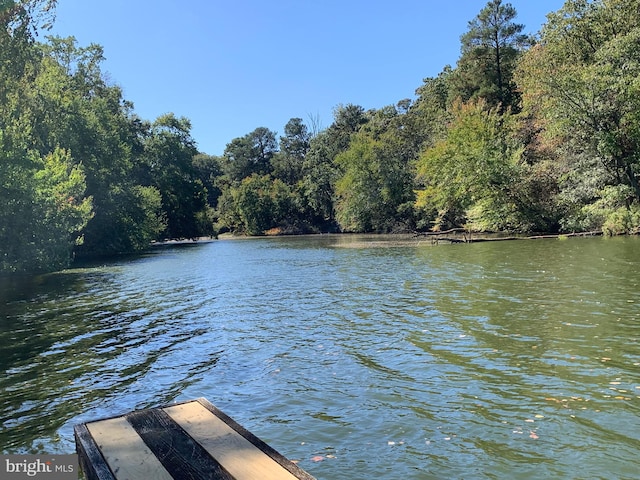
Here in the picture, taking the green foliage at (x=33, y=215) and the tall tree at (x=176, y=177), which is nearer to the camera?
the green foliage at (x=33, y=215)

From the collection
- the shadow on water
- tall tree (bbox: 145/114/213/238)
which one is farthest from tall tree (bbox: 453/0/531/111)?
the shadow on water

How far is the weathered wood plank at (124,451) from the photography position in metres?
3.36

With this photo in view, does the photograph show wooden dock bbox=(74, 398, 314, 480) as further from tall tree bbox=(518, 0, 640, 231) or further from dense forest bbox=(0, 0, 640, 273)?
tall tree bbox=(518, 0, 640, 231)

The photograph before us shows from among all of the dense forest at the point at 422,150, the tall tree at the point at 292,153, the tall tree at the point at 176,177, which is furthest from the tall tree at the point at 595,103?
the tall tree at the point at 292,153

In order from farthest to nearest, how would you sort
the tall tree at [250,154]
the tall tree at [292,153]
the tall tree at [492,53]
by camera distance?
the tall tree at [250,154], the tall tree at [292,153], the tall tree at [492,53]

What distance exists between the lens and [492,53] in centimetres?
5984

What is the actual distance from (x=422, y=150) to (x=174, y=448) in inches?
2423

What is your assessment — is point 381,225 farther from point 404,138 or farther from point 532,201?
point 532,201

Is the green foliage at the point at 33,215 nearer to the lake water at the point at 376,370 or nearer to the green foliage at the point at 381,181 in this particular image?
the lake water at the point at 376,370

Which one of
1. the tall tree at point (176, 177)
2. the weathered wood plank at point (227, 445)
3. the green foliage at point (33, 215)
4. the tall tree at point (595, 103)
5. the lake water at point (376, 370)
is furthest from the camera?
the tall tree at point (176, 177)

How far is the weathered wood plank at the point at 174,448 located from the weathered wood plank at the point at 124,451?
0.06 meters

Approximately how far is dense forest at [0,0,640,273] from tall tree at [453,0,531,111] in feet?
0.56

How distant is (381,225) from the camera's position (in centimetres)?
6769

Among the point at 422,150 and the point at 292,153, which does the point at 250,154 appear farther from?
the point at 422,150
